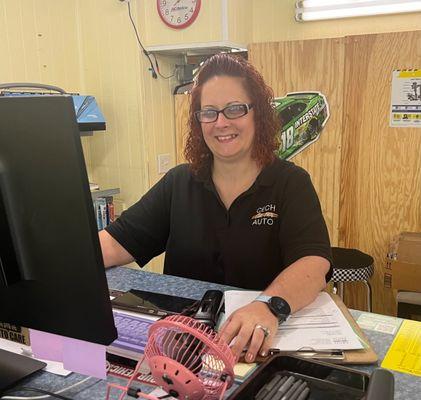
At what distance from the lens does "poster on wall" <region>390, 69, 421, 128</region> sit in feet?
8.47

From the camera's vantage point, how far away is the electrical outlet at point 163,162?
3189mm

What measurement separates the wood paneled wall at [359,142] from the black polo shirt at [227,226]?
123cm

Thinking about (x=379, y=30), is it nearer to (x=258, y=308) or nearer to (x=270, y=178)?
(x=270, y=178)

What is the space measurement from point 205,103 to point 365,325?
35.1 inches

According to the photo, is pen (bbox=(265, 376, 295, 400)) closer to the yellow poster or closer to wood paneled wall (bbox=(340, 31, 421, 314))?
the yellow poster

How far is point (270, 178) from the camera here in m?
1.62

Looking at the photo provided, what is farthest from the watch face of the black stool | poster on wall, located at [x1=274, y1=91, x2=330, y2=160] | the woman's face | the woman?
poster on wall, located at [x1=274, y1=91, x2=330, y2=160]

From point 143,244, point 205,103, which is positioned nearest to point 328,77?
point 205,103

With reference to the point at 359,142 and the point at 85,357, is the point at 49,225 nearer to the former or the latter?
the point at 85,357

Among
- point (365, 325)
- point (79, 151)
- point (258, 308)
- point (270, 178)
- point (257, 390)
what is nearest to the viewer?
point (79, 151)

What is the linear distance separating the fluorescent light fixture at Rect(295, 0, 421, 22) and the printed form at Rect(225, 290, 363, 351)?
2.19 m

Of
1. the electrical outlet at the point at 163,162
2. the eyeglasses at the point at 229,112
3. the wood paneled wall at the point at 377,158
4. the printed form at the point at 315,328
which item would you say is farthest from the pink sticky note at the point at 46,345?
the electrical outlet at the point at 163,162

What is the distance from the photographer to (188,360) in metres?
0.66

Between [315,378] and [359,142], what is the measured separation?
7.16ft
